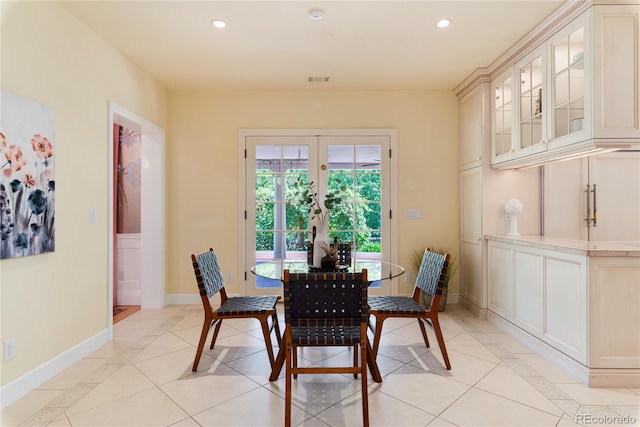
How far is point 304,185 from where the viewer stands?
4492 mm

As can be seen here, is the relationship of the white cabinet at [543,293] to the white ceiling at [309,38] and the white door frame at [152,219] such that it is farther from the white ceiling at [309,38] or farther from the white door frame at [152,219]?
the white door frame at [152,219]

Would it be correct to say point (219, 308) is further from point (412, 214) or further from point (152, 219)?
point (412, 214)

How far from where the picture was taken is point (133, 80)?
11.9 feet

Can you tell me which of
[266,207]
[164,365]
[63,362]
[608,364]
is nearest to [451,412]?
[608,364]

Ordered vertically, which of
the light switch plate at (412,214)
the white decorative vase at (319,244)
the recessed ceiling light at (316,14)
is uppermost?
the recessed ceiling light at (316,14)

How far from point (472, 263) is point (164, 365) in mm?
3232

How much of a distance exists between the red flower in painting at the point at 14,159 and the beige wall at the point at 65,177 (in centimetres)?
35

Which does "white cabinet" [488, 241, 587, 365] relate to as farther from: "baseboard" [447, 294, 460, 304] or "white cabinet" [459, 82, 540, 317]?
"baseboard" [447, 294, 460, 304]

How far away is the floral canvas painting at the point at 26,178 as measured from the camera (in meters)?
2.12

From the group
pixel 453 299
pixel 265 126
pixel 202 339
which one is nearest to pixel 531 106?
pixel 453 299

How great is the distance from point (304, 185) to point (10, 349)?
307cm

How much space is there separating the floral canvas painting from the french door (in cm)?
223

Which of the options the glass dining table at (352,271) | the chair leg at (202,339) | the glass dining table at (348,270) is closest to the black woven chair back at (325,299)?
the glass dining table at (352,271)

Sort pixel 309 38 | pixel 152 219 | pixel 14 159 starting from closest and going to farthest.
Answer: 1. pixel 14 159
2. pixel 309 38
3. pixel 152 219
